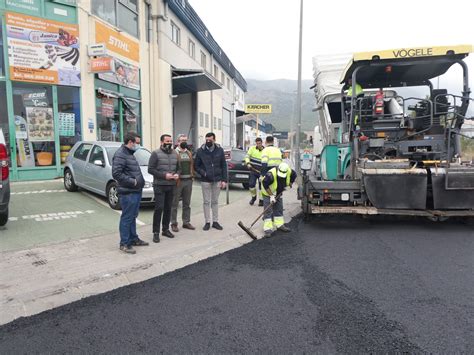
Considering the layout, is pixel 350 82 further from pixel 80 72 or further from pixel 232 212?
pixel 80 72

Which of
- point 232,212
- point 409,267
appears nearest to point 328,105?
point 232,212

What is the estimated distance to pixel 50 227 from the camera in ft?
21.3

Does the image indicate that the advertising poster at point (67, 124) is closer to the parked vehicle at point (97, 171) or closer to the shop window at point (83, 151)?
the parked vehicle at point (97, 171)

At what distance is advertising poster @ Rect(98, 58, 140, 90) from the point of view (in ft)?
44.8

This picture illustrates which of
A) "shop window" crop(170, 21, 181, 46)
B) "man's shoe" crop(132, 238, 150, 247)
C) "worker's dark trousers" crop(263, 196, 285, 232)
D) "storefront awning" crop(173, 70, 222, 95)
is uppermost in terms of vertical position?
"shop window" crop(170, 21, 181, 46)

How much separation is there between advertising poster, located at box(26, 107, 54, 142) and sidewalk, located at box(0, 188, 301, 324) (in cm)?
695

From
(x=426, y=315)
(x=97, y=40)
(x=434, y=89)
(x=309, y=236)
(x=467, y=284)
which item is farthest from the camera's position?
(x=97, y=40)

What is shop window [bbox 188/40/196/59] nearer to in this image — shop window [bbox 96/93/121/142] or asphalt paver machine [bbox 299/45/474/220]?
shop window [bbox 96/93/121/142]

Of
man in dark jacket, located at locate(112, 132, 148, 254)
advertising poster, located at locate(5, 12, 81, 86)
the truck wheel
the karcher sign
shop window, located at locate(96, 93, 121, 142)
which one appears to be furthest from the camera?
the karcher sign

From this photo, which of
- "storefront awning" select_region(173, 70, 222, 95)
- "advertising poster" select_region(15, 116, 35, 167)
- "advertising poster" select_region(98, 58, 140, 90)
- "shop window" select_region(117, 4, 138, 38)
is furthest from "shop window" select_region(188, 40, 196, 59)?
"advertising poster" select_region(15, 116, 35, 167)

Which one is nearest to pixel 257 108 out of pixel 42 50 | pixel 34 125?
pixel 42 50

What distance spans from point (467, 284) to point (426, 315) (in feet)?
3.62

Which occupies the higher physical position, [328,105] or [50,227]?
[328,105]

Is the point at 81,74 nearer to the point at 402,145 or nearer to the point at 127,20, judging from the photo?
the point at 127,20
